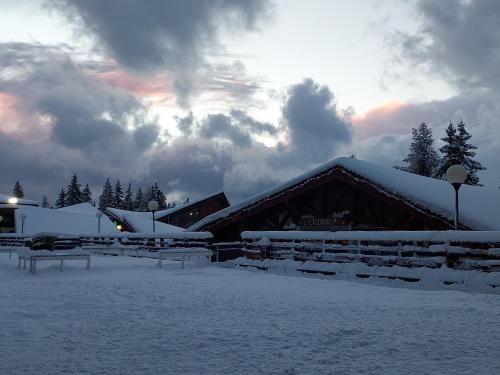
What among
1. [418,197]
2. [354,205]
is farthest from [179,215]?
[418,197]

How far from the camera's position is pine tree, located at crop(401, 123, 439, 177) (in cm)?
4941

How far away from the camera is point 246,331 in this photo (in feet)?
19.3

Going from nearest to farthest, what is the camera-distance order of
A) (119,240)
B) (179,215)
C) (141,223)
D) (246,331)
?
(246,331)
(119,240)
(141,223)
(179,215)

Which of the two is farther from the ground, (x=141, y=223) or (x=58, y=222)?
(x=58, y=222)

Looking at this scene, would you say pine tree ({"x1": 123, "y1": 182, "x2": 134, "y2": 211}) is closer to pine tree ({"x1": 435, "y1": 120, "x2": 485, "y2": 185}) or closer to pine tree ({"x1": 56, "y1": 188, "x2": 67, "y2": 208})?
pine tree ({"x1": 56, "y1": 188, "x2": 67, "y2": 208})

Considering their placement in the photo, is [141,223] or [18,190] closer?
[141,223]

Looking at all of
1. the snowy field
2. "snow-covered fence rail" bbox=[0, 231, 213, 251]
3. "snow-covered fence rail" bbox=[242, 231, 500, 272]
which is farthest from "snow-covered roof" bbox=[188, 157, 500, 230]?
the snowy field

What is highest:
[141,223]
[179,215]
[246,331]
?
[179,215]

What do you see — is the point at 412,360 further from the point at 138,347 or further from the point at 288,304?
the point at 288,304

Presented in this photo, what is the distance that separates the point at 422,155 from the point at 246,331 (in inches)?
1884

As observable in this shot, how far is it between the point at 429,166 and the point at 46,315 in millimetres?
48020

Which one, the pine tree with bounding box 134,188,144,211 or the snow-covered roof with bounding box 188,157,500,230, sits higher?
the pine tree with bounding box 134,188,144,211

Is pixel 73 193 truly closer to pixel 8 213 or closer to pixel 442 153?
pixel 8 213

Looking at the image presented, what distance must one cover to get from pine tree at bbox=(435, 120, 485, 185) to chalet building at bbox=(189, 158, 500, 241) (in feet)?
87.7
